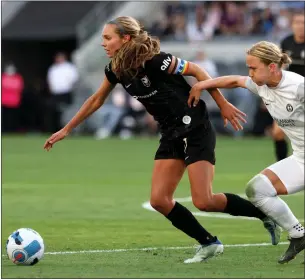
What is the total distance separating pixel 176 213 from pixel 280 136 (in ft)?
21.9

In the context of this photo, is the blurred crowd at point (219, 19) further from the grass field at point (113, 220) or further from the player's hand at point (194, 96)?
the player's hand at point (194, 96)

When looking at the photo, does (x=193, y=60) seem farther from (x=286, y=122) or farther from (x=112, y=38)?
(x=286, y=122)

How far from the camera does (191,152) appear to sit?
8906mm

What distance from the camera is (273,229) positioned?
964cm

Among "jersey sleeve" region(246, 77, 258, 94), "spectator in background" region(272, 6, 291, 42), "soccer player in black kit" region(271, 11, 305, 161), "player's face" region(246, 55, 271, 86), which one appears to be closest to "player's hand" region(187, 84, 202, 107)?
"jersey sleeve" region(246, 77, 258, 94)

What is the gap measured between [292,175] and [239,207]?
0.91 metres

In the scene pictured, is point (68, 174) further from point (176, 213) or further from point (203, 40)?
point (203, 40)

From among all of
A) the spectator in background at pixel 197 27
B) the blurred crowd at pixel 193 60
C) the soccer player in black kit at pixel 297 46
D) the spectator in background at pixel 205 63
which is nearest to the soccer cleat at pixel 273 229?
the soccer player in black kit at pixel 297 46

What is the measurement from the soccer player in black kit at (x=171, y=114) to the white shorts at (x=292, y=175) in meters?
0.59

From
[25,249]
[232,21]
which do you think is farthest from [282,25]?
[25,249]

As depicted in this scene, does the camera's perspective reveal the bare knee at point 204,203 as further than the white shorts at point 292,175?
Yes

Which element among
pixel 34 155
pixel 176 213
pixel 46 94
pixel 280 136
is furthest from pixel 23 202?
pixel 46 94

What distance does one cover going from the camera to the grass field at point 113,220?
8414 millimetres

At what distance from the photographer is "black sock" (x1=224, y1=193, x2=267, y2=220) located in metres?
9.25
